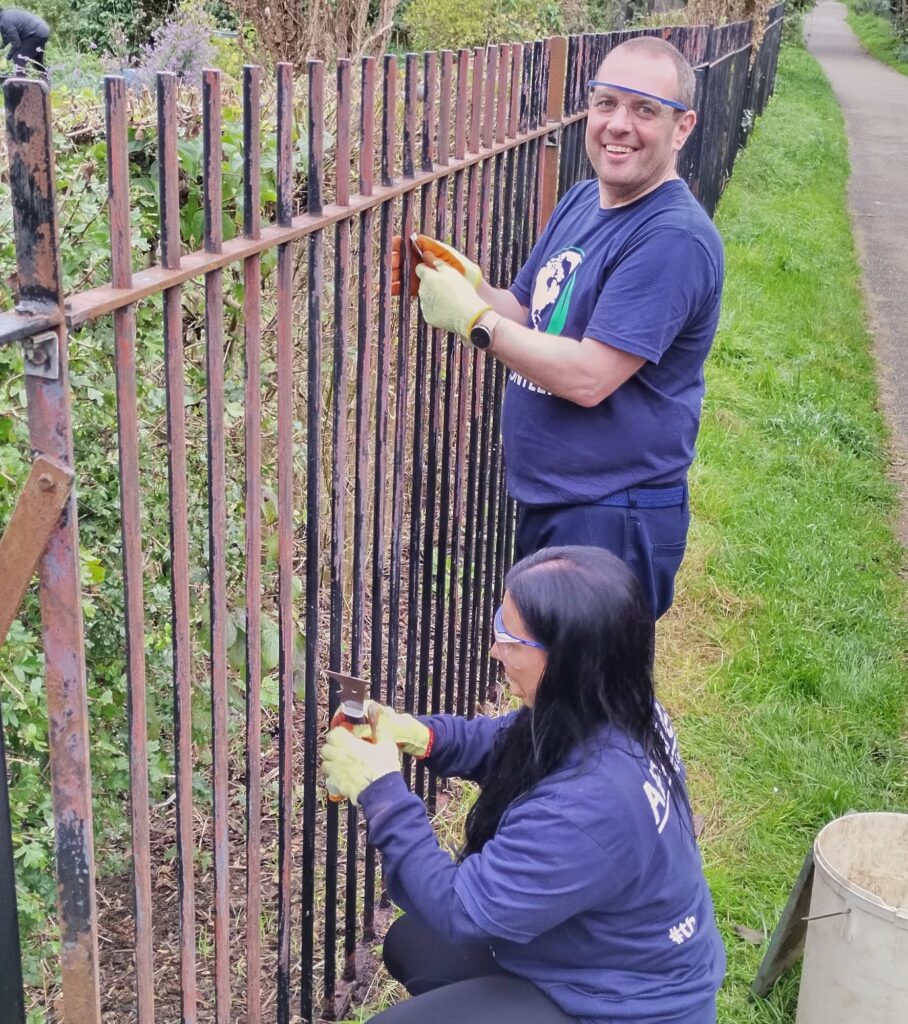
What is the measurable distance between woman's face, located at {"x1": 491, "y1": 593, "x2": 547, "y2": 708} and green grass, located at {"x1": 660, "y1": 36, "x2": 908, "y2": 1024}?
138 cm

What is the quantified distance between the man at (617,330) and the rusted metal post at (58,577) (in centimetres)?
133

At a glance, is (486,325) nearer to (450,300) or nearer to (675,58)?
(450,300)

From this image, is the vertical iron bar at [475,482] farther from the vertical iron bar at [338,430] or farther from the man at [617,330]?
the vertical iron bar at [338,430]

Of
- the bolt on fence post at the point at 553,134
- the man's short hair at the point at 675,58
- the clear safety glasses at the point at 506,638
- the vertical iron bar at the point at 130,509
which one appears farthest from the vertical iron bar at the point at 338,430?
the bolt on fence post at the point at 553,134

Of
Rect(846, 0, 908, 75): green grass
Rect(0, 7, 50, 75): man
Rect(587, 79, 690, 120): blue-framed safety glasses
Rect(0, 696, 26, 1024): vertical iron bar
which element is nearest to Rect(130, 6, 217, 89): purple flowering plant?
Rect(587, 79, 690, 120): blue-framed safety glasses

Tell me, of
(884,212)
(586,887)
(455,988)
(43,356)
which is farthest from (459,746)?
(884,212)

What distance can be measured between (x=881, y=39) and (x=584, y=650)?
48.4 meters

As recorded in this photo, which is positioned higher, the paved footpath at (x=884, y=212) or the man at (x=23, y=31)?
the man at (x=23, y=31)

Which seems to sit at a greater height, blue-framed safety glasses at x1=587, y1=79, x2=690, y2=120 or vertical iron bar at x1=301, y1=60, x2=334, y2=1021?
blue-framed safety glasses at x1=587, y1=79, x2=690, y2=120

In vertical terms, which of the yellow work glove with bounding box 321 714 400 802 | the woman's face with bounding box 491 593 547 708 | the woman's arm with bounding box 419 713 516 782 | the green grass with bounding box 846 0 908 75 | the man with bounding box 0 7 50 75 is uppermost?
the green grass with bounding box 846 0 908 75

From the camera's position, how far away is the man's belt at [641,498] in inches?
111

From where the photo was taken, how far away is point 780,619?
487 centimetres

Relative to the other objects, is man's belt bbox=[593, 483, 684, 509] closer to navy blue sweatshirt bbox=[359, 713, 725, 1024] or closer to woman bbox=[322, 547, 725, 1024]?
woman bbox=[322, 547, 725, 1024]

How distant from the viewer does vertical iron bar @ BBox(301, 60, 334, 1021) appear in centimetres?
204
